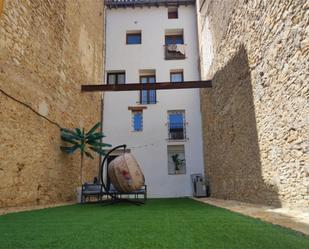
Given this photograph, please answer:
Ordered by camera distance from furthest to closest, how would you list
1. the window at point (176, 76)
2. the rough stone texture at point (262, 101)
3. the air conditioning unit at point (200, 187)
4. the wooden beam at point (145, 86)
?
the window at point (176, 76), the air conditioning unit at point (200, 187), the wooden beam at point (145, 86), the rough stone texture at point (262, 101)

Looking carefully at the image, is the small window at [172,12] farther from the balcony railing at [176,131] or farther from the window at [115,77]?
the balcony railing at [176,131]

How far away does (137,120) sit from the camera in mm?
13031

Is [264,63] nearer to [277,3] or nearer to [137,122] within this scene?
[277,3]

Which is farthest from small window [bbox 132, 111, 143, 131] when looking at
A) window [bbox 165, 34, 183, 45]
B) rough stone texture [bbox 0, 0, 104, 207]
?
window [bbox 165, 34, 183, 45]

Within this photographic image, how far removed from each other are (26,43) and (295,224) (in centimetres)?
664

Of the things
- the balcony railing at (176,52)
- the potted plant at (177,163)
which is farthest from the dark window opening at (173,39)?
the potted plant at (177,163)

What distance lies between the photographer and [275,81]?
4.62 m

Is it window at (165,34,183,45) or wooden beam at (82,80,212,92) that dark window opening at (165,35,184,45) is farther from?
→ wooden beam at (82,80,212,92)

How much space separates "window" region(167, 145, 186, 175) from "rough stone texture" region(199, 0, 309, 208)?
3.45 m

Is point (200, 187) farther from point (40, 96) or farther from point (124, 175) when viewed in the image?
point (40, 96)

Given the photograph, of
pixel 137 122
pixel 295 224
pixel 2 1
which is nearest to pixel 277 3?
pixel 295 224

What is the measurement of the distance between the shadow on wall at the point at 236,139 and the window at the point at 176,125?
9.40 ft

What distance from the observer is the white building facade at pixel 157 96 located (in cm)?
1230

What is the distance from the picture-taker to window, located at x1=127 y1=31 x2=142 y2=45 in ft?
47.0
